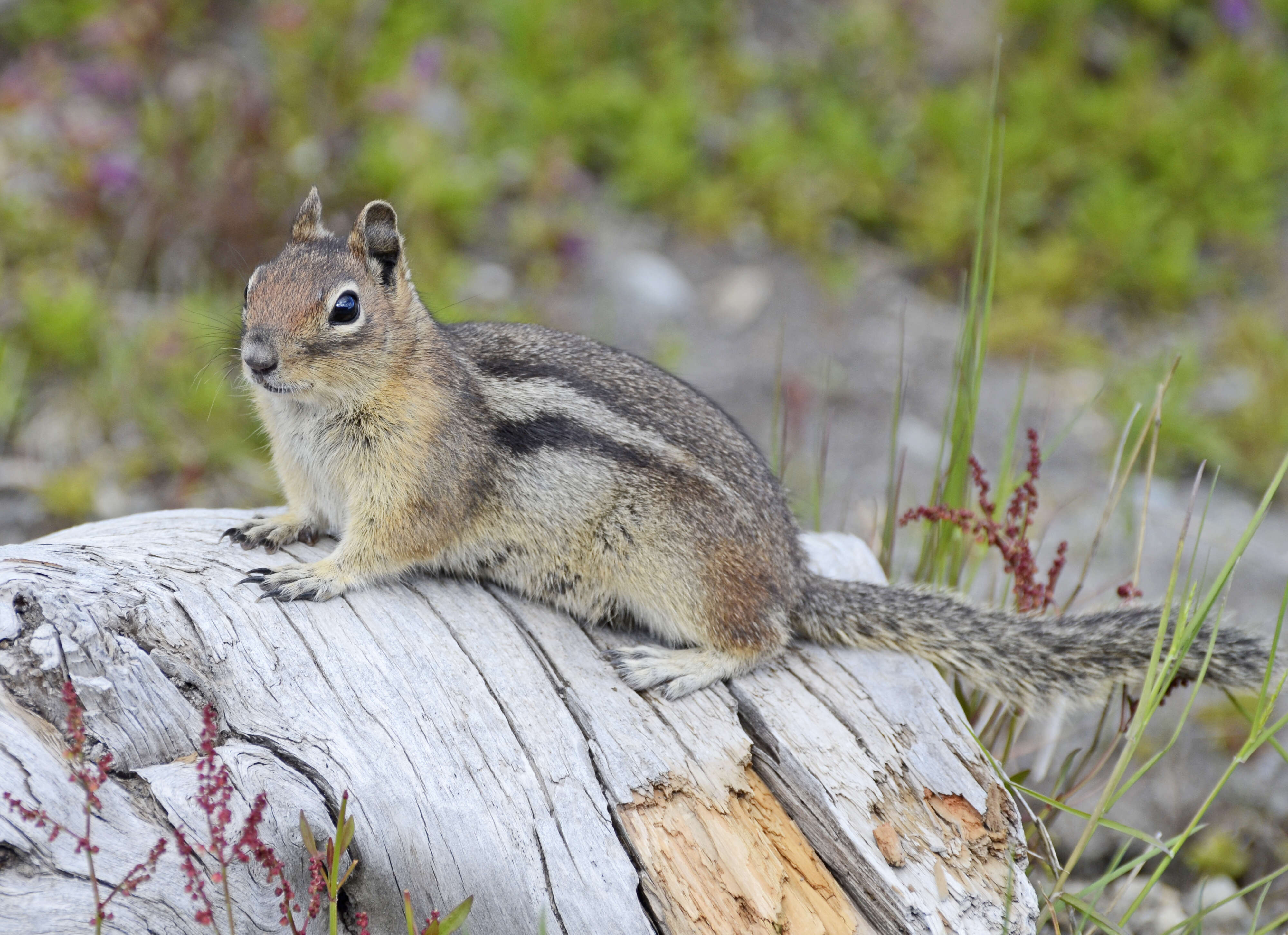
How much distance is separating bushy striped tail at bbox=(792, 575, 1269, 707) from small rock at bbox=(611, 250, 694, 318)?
3899 millimetres

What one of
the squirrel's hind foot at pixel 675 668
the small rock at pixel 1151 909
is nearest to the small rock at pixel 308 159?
the squirrel's hind foot at pixel 675 668

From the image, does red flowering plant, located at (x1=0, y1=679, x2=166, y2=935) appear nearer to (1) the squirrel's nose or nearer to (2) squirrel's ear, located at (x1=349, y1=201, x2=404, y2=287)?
(1) the squirrel's nose

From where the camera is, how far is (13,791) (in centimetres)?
268

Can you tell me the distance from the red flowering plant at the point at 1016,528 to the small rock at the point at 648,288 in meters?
3.77

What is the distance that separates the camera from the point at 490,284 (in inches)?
288

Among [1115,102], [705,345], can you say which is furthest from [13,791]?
[1115,102]

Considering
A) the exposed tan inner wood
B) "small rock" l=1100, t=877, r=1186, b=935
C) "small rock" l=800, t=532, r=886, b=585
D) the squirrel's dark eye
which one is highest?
the squirrel's dark eye

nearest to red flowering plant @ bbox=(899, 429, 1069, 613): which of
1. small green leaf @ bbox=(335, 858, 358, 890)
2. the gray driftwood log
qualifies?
the gray driftwood log

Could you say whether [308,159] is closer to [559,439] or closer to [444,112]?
[444,112]

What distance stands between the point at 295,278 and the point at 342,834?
1.73 m

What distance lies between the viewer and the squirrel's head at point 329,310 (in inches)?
138

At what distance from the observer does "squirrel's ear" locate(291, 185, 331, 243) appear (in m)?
4.04

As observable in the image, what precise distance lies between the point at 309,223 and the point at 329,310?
25.0 inches

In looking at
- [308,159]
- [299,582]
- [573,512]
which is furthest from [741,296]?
[299,582]
